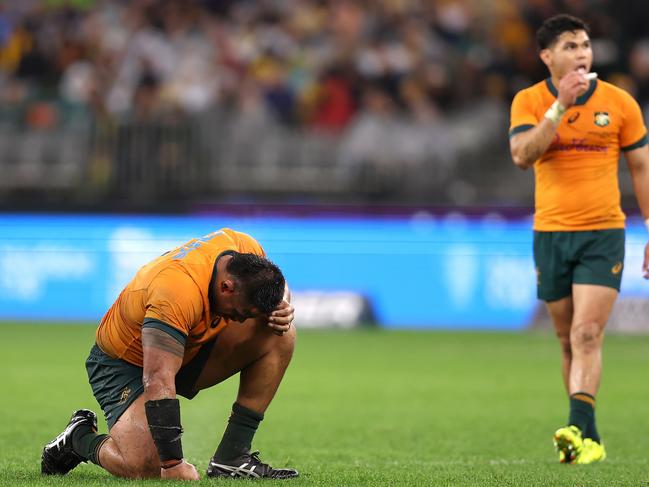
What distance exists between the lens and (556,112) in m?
7.39

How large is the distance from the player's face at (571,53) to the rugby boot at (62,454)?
337 cm

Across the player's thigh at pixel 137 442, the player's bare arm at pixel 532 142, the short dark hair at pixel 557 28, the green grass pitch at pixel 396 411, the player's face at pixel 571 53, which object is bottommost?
the green grass pitch at pixel 396 411

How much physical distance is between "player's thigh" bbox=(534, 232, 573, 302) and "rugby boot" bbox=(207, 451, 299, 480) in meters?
2.17

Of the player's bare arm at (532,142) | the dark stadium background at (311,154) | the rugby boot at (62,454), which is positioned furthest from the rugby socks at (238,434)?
the dark stadium background at (311,154)

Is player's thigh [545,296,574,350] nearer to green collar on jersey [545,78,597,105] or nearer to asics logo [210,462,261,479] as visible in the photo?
green collar on jersey [545,78,597,105]

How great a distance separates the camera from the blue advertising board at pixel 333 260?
17.2 m

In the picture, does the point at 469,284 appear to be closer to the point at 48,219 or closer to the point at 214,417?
the point at 48,219

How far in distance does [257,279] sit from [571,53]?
2.79 meters

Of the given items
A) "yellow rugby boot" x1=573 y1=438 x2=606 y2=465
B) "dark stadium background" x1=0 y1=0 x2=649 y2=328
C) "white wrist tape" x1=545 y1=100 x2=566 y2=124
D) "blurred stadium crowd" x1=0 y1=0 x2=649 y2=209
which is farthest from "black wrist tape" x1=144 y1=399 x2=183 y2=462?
"blurred stadium crowd" x1=0 y1=0 x2=649 y2=209

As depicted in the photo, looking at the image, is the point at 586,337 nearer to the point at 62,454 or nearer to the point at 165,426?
the point at 165,426

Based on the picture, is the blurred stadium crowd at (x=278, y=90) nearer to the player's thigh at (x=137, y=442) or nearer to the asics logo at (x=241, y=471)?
the asics logo at (x=241, y=471)

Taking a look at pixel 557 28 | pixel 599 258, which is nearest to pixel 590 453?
pixel 599 258

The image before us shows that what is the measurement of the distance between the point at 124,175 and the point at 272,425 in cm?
992

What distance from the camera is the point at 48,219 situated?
59.9 feet
